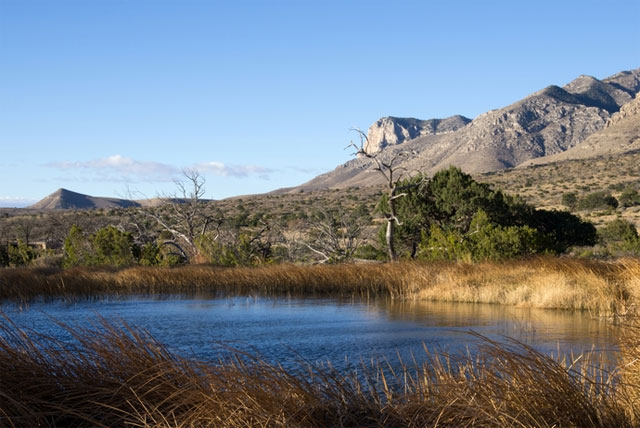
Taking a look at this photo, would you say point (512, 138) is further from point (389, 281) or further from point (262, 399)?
point (262, 399)

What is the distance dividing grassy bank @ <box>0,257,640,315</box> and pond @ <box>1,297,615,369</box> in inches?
25.3

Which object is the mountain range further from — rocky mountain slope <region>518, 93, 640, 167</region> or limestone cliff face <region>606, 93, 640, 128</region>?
rocky mountain slope <region>518, 93, 640, 167</region>

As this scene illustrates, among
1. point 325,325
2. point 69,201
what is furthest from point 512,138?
point 325,325

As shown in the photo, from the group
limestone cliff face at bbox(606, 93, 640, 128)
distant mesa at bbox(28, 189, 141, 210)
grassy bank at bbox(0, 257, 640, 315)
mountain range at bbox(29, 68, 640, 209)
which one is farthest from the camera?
distant mesa at bbox(28, 189, 141, 210)

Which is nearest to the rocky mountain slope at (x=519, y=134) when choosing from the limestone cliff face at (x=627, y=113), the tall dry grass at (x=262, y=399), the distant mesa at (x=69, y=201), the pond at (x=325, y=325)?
the limestone cliff face at (x=627, y=113)

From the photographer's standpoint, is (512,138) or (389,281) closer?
Result: (389,281)

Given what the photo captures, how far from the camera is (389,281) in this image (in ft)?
78.8

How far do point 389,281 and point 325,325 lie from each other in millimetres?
6723

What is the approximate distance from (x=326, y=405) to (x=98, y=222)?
5525 centimetres

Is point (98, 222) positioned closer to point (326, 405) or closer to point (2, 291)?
point (2, 291)

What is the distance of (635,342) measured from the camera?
24.8ft

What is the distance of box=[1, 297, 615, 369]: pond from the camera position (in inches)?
543

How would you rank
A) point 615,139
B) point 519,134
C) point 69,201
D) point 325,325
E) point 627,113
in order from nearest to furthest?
point 325,325, point 615,139, point 627,113, point 519,134, point 69,201

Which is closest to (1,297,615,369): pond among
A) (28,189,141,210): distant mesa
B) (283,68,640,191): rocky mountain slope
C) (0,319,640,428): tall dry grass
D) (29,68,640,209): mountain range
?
(0,319,640,428): tall dry grass
